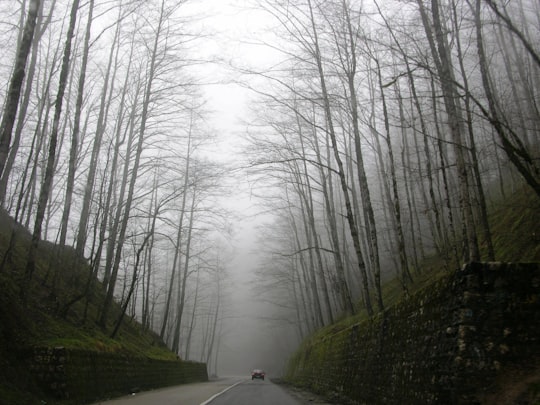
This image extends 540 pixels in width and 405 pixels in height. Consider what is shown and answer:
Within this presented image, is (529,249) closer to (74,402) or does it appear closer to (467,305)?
(467,305)

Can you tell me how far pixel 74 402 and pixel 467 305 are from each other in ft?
24.8

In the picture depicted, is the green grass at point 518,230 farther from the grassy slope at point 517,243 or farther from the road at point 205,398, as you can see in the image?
the road at point 205,398

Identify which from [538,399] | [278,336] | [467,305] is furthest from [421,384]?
[278,336]

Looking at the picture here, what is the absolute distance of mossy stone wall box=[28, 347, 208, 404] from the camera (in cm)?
777

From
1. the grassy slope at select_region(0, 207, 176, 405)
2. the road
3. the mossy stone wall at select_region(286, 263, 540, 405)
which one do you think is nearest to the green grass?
the mossy stone wall at select_region(286, 263, 540, 405)

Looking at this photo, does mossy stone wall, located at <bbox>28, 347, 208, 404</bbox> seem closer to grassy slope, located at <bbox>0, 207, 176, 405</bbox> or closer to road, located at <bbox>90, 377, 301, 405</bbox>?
grassy slope, located at <bbox>0, 207, 176, 405</bbox>

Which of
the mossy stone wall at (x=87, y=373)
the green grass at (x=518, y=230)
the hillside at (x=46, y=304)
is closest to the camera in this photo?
the hillside at (x=46, y=304)

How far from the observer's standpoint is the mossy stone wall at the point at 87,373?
7770mm

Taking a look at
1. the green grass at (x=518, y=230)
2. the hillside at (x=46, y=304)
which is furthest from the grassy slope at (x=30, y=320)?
the green grass at (x=518, y=230)

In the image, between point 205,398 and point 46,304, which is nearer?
point 205,398

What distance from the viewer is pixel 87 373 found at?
30.1ft

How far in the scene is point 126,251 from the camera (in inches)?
1054

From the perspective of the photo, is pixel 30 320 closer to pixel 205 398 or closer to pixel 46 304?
pixel 46 304

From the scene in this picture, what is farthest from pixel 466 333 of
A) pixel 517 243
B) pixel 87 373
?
pixel 87 373
